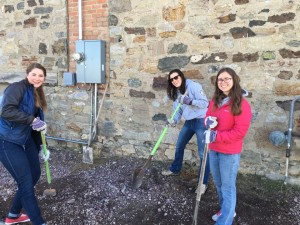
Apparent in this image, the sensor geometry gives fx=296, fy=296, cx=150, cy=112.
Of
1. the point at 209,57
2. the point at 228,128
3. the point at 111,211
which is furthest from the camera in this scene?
the point at 209,57

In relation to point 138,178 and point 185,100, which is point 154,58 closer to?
point 185,100

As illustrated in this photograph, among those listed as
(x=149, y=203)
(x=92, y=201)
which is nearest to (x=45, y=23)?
(x=92, y=201)

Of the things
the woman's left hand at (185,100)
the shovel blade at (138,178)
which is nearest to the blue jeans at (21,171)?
the shovel blade at (138,178)

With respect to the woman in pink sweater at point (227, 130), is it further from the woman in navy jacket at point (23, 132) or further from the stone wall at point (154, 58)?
the woman in navy jacket at point (23, 132)

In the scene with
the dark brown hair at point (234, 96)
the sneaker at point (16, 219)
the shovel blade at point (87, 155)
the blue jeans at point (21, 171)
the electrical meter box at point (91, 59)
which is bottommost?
the sneaker at point (16, 219)

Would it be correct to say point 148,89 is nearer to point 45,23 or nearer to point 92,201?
point 92,201

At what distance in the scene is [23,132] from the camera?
3078mm

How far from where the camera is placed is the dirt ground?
3424 millimetres

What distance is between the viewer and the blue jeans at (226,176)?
112 inches

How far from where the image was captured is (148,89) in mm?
4766

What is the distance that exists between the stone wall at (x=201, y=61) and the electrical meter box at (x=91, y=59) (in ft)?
0.60

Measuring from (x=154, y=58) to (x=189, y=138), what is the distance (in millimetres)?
1384

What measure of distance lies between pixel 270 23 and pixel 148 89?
2.00 meters

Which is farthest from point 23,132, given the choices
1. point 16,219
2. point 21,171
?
point 16,219
